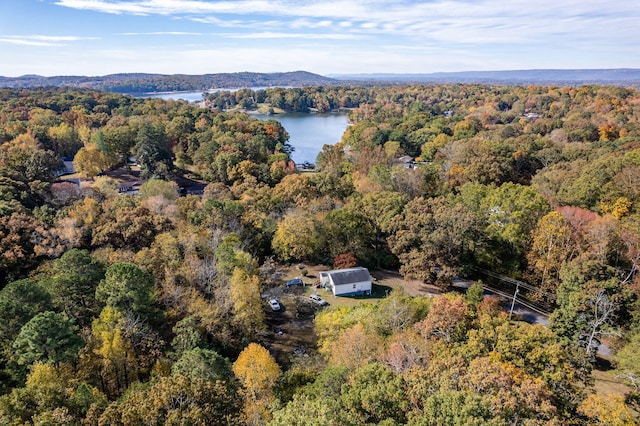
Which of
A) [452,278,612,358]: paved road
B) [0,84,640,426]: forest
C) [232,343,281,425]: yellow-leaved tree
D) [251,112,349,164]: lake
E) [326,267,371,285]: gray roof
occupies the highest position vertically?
[251,112,349,164]: lake

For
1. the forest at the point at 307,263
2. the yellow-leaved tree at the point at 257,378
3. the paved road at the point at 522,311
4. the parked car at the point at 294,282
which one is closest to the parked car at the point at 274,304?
the forest at the point at 307,263

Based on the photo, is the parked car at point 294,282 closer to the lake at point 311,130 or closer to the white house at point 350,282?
the white house at point 350,282

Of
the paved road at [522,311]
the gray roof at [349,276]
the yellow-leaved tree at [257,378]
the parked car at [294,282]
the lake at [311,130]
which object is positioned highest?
the lake at [311,130]

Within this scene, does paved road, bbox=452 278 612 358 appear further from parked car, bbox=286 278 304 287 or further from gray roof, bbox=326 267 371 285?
parked car, bbox=286 278 304 287

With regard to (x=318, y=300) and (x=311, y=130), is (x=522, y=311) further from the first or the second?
(x=311, y=130)

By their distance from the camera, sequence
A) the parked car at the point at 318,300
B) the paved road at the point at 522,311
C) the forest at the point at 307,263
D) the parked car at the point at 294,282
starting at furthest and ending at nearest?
the parked car at the point at 294,282 < the parked car at the point at 318,300 < the paved road at the point at 522,311 < the forest at the point at 307,263

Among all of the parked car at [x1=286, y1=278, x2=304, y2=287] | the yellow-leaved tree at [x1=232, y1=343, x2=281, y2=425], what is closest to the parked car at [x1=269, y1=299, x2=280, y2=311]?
→ the parked car at [x1=286, y1=278, x2=304, y2=287]

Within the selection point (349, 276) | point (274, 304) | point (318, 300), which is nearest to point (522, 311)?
point (349, 276)
